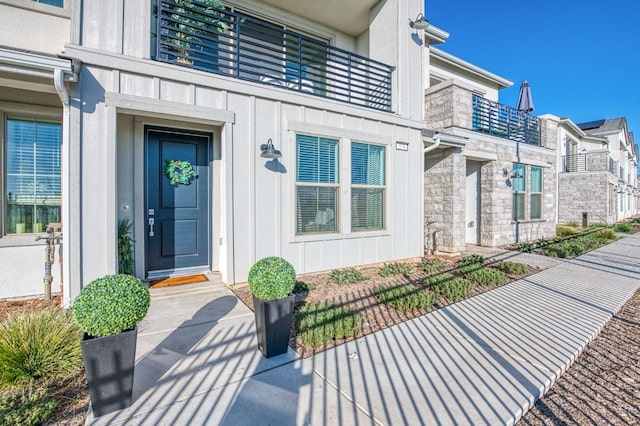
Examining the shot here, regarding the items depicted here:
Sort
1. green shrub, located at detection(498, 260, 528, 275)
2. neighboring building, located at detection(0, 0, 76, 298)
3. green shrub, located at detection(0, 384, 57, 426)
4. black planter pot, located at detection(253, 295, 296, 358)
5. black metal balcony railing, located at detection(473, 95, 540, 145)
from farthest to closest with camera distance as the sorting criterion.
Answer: black metal balcony railing, located at detection(473, 95, 540, 145), green shrub, located at detection(498, 260, 528, 275), neighboring building, located at detection(0, 0, 76, 298), black planter pot, located at detection(253, 295, 296, 358), green shrub, located at detection(0, 384, 57, 426)

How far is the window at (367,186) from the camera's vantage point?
6.30 metres

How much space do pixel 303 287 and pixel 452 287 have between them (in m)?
2.34

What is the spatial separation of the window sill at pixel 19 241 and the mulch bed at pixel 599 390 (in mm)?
6004

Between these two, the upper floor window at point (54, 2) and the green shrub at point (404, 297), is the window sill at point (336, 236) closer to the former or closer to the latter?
the green shrub at point (404, 297)

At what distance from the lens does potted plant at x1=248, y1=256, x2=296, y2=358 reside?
2.82m

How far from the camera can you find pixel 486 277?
5.60 m

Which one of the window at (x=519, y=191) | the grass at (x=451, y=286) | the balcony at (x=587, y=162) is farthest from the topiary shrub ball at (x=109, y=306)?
the balcony at (x=587, y=162)

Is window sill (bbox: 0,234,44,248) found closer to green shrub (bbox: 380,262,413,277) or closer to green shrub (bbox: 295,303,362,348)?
Result: green shrub (bbox: 295,303,362,348)

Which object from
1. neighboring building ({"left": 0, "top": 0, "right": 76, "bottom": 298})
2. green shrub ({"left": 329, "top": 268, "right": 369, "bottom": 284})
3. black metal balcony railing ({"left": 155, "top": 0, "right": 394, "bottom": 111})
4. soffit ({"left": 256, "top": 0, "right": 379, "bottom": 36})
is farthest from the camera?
soffit ({"left": 256, "top": 0, "right": 379, "bottom": 36})

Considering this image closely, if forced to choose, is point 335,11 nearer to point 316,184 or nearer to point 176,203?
point 316,184

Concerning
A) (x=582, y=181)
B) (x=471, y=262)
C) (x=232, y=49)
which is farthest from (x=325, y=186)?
(x=582, y=181)

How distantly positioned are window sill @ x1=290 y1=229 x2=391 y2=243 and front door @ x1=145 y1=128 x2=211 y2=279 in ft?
5.38

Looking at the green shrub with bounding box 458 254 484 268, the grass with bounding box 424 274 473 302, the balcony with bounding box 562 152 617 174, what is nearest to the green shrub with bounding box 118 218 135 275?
the grass with bounding box 424 274 473 302

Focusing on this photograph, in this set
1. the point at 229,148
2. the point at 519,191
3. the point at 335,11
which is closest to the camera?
the point at 229,148
